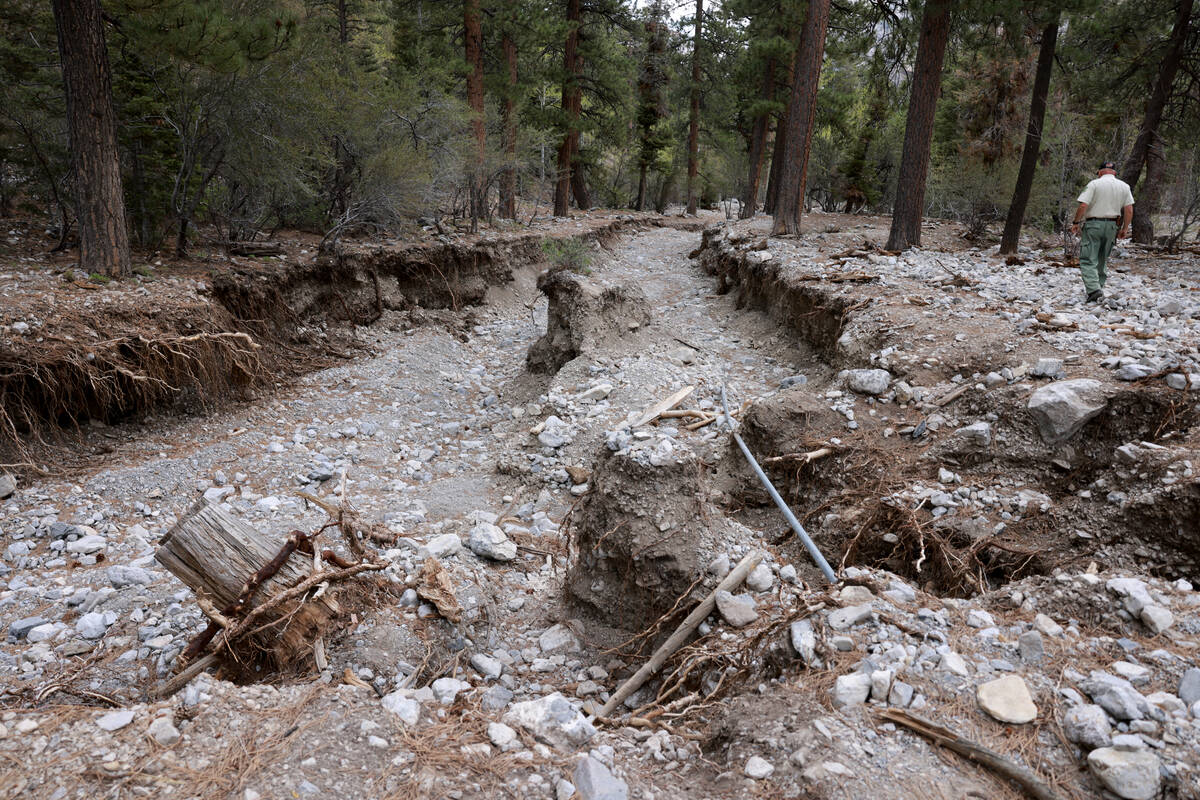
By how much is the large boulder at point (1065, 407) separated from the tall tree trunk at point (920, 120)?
276 inches

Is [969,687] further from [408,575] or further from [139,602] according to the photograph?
[139,602]

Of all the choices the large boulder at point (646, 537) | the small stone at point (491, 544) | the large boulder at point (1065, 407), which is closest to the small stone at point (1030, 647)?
the large boulder at point (646, 537)

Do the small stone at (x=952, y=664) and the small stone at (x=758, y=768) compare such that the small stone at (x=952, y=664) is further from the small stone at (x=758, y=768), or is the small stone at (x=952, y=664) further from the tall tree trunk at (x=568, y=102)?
the tall tree trunk at (x=568, y=102)

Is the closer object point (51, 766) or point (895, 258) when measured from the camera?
point (51, 766)

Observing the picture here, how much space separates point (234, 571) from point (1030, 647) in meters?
3.52

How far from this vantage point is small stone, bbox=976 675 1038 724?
2.27 metres

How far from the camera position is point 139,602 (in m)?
3.86

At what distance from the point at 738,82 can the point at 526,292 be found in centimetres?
1283

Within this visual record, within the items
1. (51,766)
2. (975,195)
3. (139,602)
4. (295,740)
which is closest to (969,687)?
(295,740)

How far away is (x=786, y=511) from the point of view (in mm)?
4387

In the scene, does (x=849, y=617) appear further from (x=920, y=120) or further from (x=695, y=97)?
(x=695, y=97)

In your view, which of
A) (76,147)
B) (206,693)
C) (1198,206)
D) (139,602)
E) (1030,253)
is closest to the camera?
(206,693)

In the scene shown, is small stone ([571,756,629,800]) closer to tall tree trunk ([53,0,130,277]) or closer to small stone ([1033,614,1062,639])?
small stone ([1033,614,1062,639])

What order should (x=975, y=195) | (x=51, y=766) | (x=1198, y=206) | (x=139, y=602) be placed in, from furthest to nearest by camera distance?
(x=975, y=195), (x=1198, y=206), (x=139, y=602), (x=51, y=766)
